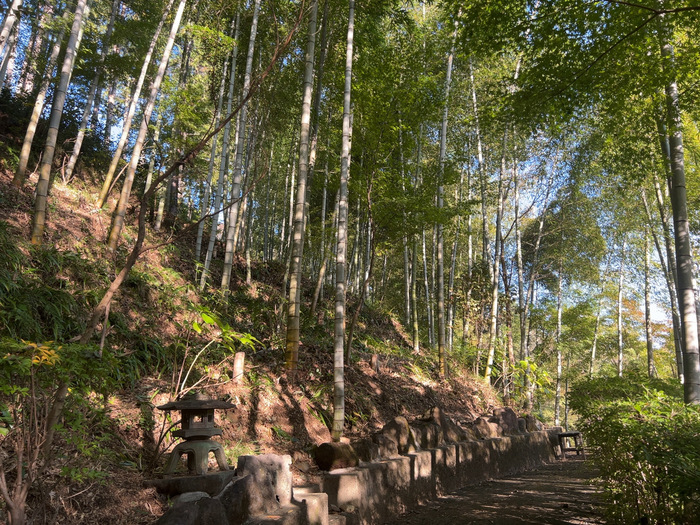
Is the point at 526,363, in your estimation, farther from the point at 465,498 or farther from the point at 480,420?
the point at 465,498

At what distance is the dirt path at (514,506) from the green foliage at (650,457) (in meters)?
0.50

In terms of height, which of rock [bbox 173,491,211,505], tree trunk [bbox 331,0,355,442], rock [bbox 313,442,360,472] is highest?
tree trunk [bbox 331,0,355,442]

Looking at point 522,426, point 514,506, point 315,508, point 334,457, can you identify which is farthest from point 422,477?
point 522,426

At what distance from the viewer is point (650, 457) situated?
2.18m

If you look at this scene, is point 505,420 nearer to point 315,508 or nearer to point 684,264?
point 684,264

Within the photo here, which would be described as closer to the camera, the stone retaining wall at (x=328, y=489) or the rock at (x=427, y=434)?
the stone retaining wall at (x=328, y=489)

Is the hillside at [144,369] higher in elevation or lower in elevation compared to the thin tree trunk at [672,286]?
lower

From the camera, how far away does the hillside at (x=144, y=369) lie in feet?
7.79

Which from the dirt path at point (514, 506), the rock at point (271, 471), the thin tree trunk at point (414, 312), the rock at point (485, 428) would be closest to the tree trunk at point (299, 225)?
the dirt path at point (514, 506)

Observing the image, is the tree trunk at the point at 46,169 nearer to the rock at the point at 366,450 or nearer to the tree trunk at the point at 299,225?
the tree trunk at the point at 299,225

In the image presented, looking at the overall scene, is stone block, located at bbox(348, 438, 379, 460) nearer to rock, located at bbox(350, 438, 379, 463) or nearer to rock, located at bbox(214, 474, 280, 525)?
rock, located at bbox(350, 438, 379, 463)

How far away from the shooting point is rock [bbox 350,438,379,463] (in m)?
3.87

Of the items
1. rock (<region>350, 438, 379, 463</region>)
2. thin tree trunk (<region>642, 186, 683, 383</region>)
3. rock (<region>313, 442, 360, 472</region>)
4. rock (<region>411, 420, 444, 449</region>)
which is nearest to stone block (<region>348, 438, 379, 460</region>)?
rock (<region>350, 438, 379, 463</region>)

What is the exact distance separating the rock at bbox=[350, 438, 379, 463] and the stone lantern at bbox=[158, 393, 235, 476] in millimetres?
1298
